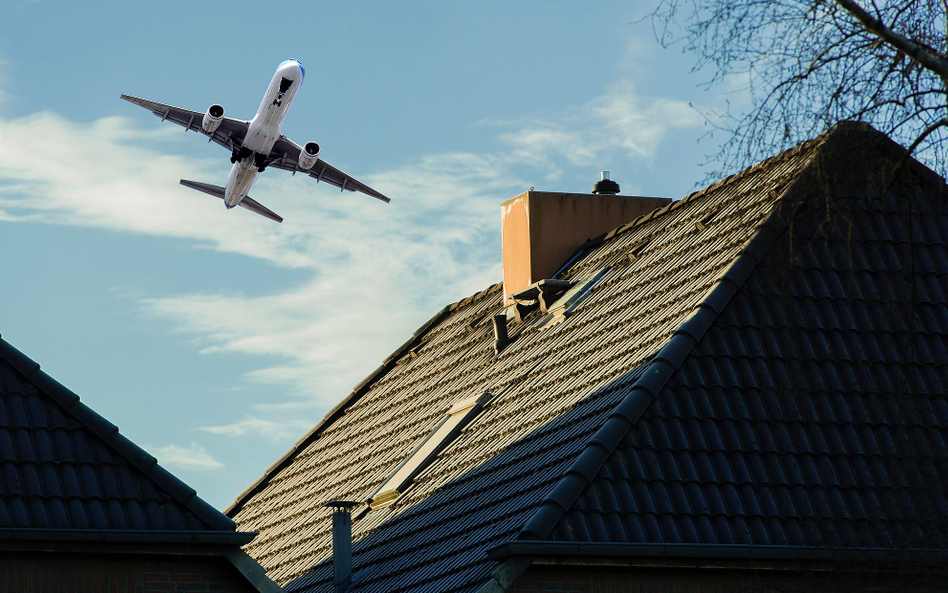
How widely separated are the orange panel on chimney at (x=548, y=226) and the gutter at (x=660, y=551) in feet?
25.7

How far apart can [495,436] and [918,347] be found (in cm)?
450

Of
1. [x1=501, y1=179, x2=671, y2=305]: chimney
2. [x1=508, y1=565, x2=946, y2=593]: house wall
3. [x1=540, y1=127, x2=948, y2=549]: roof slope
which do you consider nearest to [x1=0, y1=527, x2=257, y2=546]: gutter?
[x1=508, y1=565, x2=946, y2=593]: house wall

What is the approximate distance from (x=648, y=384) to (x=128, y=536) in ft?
15.5

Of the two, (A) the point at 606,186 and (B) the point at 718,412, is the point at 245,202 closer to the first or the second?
(A) the point at 606,186

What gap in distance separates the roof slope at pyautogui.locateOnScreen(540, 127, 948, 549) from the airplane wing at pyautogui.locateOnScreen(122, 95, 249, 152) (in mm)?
27308

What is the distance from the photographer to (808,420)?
12.3 meters

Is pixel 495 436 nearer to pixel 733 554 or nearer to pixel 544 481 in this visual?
pixel 544 481

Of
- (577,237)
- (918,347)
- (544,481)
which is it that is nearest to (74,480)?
(544,481)

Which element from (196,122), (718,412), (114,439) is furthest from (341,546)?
(196,122)

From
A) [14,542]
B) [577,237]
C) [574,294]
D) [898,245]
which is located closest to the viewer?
[14,542]

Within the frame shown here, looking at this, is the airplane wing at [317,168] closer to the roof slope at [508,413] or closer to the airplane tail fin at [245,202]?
the airplane tail fin at [245,202]

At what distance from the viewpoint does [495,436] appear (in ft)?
47.6

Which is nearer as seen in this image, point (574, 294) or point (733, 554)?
point (733, 554)

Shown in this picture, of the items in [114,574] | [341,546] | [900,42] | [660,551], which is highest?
[900,42]
